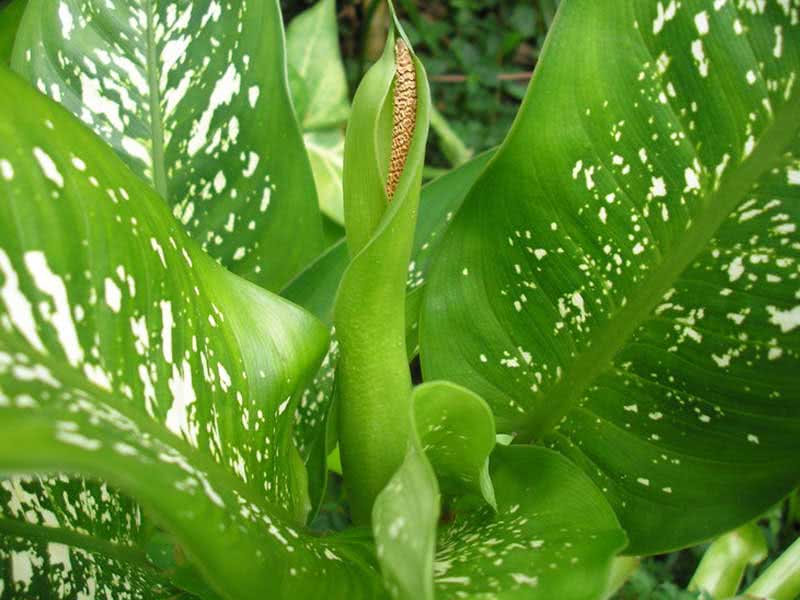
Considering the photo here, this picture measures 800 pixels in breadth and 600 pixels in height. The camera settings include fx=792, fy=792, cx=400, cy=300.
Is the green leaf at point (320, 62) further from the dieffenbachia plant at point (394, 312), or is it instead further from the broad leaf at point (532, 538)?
the broad leaf at point (532, 538)

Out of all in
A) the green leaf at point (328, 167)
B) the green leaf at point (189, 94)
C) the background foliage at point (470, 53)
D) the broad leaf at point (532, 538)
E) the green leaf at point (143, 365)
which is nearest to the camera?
the green leaf at point (143, 365)

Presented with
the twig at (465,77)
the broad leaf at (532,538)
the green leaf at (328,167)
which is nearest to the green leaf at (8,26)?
the green leaf at (328,167)

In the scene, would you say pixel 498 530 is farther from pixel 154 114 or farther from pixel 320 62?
pixel 320 62

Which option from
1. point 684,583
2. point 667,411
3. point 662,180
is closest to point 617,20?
point 662,180

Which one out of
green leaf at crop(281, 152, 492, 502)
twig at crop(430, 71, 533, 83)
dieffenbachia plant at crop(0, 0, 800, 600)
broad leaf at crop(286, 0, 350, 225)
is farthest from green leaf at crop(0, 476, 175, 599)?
twig at crop(430, 71, 533, 83)

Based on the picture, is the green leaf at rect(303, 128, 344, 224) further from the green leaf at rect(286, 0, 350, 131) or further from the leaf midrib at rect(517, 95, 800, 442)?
the leaf midrib at rect(517, 95, 800, 442)

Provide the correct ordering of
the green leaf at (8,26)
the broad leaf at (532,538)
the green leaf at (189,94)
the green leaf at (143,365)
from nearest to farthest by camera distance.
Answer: the green leaf at (143,365) < the broad leaf at (532,538) < the green leaf at (189,94) < the green leaf at (8,26)

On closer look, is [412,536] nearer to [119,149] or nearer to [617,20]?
[617,20]
